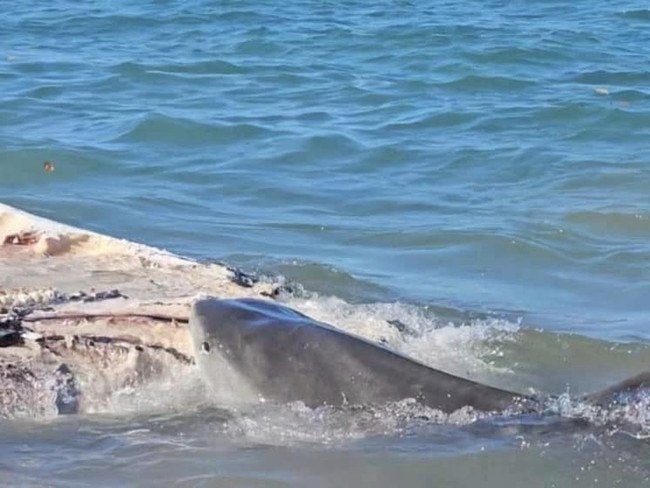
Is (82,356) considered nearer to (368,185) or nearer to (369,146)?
(368,185)

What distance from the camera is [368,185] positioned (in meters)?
9.52

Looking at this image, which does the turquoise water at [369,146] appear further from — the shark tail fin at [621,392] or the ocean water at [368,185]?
the shark tail fin at [621,392]

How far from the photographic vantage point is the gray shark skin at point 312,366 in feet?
15.6

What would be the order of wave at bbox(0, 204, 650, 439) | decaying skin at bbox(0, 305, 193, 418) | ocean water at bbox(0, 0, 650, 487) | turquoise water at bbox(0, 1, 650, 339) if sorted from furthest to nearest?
1. turquoise water at bbox(0, 1, 650, 339)
2. wave at bbox(0, 204, 650, 439)
3. decaying skin at bbox(0, 305, 193, 418)
4. ocean water at bbox(0, 0, 650, 487)

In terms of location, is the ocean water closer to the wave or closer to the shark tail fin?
the wave

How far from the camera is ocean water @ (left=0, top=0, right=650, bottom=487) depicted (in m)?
4.67

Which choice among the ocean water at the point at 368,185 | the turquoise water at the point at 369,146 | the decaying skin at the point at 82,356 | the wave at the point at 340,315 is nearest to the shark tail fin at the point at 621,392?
the ocean water at the point at 368,185

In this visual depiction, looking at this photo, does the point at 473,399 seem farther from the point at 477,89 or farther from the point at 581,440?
the point at 477,89

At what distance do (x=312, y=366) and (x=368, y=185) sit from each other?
4692 mm

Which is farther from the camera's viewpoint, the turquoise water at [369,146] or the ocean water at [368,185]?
the turquoise water at [369,146]

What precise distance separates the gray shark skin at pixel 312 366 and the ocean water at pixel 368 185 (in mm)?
99

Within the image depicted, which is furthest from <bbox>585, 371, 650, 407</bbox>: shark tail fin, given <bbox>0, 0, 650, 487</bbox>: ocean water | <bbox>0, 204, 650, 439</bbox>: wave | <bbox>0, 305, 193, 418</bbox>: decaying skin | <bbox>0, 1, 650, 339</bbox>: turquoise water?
<bbox>0, 1, 650, 339</bbox>: turquoise water

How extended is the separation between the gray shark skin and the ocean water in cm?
10

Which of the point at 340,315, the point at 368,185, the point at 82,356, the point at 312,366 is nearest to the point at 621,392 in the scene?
the point at 312,366
